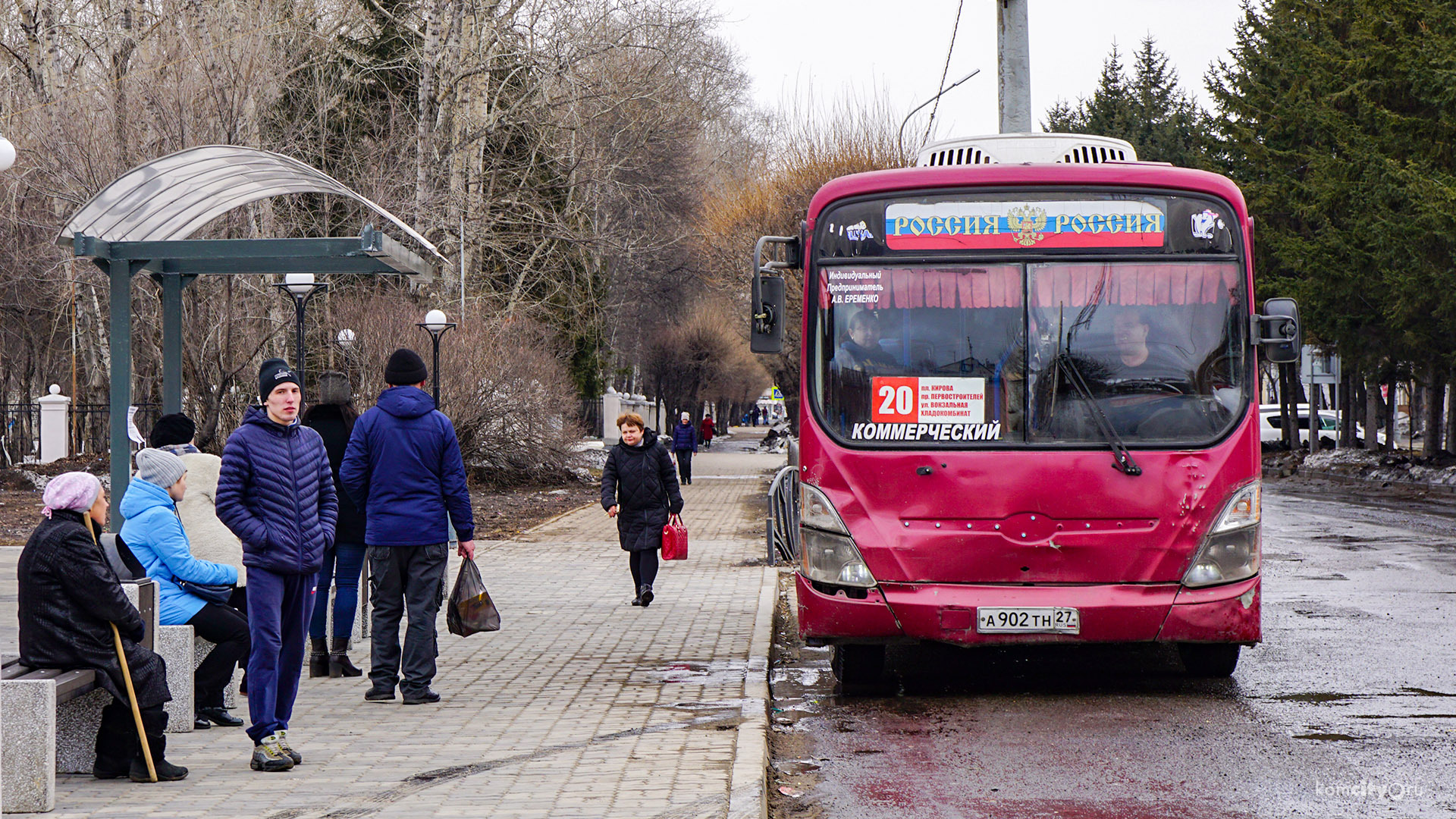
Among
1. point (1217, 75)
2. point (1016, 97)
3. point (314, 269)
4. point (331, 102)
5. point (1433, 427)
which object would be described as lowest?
point (1433, 427)

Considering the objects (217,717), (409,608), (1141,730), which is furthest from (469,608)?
(1141,730)

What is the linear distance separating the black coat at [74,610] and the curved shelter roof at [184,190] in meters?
3.67

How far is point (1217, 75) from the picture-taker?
4519 cm

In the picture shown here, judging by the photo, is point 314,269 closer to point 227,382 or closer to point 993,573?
point 993,573

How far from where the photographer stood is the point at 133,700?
5.82 metres

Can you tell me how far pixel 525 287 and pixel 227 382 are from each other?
11.2m

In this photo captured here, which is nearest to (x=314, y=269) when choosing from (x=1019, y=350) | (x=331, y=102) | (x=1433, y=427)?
(x=1019, y=350)

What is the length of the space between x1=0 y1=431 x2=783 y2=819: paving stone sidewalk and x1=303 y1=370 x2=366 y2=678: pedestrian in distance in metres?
0.24

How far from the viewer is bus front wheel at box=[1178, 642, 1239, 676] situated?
28.0 feet

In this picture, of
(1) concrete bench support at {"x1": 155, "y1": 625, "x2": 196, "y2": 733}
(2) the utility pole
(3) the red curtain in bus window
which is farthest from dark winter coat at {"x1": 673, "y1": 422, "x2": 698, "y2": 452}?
(1) concrete bench support at {"x1": 155, "y1": 625, "x2": 196, "y2": 733}

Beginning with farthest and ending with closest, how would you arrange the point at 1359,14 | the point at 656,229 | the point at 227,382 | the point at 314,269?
the point at 656,229 < the point at 1359,14 < the point at 227,382 < the point at 314,269

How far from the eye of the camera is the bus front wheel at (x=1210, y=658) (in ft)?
28.0

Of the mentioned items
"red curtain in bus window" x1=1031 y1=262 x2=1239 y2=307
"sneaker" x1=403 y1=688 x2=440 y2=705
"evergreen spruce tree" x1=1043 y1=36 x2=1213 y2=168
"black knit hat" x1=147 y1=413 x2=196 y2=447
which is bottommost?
"sneaker" x1=403 y1=688 x2=440 y2=705

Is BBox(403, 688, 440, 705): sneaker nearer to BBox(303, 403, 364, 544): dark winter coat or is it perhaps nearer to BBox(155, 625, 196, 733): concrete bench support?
BBox(155, 625, 196, 733): concrete bench support
